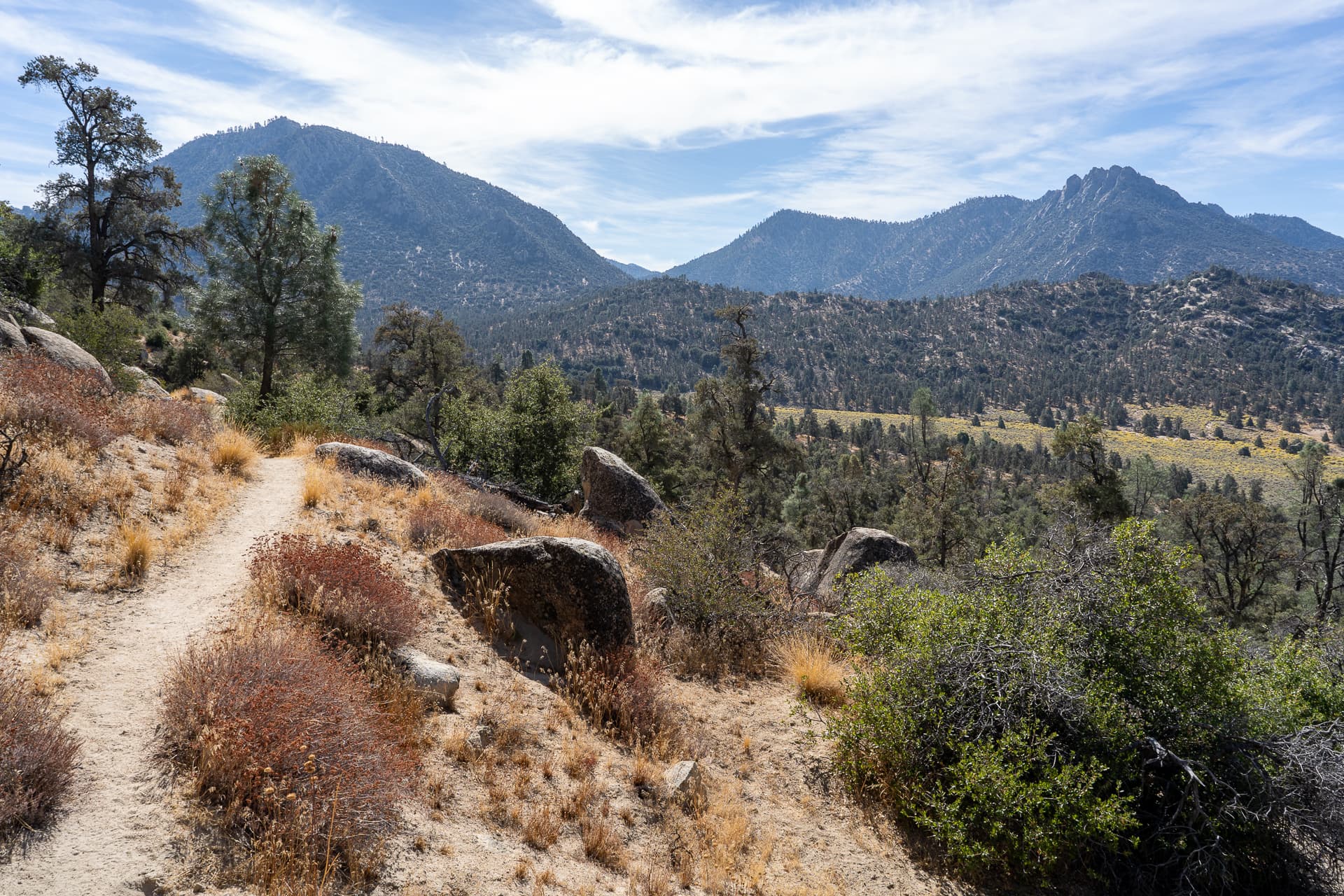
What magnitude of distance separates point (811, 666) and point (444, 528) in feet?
20.7

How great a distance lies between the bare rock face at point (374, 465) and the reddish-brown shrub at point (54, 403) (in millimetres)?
3453

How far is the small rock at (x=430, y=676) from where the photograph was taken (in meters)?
6.79

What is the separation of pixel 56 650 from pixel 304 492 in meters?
5.62

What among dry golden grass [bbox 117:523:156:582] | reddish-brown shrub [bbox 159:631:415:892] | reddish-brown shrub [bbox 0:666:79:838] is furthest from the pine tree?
reddish-brown shrub [bbox 0:666:79:838]

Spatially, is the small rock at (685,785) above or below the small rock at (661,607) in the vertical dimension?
below

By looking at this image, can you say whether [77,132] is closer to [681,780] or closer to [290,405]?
[290,405]

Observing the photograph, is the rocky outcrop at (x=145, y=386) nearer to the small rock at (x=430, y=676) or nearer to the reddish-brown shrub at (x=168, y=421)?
the reddish-brown shrub at (x=168, y=421)

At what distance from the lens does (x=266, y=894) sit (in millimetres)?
3912

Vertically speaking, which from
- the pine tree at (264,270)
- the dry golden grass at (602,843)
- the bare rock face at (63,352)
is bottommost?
the dry golden grass at (602,843)

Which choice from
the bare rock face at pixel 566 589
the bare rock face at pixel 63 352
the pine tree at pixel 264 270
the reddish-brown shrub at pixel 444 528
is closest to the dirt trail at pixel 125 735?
the reddish-brown shrub at pixel 444 528

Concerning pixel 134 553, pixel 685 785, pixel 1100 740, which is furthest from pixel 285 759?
pixel 1100 740

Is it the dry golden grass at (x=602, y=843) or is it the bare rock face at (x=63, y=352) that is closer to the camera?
the dry golden grass at (x=602, y=843)

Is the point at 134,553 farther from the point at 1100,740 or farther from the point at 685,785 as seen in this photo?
the point at 1100,740

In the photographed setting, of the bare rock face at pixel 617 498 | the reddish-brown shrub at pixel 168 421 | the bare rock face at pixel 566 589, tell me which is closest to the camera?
the bare rock face at pixel 566 589
